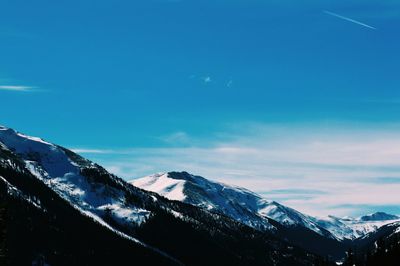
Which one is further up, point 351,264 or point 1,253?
point 351,264

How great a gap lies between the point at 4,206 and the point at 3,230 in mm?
3164

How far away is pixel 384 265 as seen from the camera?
177m

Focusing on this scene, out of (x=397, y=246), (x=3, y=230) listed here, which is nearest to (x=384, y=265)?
(x=397, y=246)

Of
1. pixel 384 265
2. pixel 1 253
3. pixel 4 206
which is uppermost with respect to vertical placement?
pixel 384 265

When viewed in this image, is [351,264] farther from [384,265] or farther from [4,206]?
[4,206]

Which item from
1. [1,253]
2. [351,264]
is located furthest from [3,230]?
[351,264]

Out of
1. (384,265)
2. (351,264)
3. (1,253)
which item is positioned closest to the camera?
(1,253)

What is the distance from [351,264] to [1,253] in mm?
152223

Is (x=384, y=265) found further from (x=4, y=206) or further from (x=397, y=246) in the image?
(x=4, y=206)

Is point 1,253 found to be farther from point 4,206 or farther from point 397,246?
point 397,246

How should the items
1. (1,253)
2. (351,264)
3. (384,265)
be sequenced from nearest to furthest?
(1,253) < (384,265) < (351,264)

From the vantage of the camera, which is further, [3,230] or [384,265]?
[384,265]

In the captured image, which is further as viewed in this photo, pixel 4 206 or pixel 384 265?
pixel 384 265

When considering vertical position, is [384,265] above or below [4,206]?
above
